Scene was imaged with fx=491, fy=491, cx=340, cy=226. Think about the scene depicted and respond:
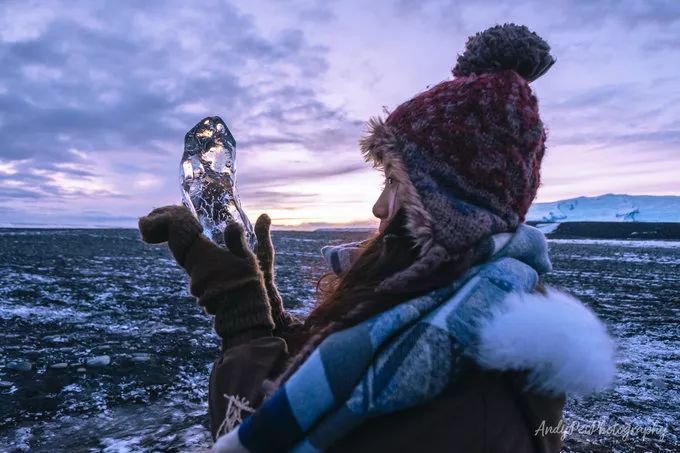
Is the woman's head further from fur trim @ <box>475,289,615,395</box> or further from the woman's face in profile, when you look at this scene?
fur trim @ <box>475,289,615,395</box>

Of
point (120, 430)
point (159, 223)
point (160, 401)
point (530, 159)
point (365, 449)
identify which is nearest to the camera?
point (365, 449)

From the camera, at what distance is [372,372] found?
105cm

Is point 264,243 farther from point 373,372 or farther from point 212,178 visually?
point 373,372

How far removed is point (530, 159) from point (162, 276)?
9.27 m

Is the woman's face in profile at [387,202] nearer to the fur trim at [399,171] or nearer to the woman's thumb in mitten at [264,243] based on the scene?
the fur trim at [399,171]

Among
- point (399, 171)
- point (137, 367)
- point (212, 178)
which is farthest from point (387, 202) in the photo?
point (137, 367)

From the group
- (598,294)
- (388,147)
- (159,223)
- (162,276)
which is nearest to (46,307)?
(162,276)

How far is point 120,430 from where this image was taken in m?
3.00

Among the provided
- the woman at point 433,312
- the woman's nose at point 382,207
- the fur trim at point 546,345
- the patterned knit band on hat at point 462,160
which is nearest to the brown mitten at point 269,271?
the woman at point 433,312

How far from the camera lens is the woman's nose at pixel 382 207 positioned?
145 centimetres

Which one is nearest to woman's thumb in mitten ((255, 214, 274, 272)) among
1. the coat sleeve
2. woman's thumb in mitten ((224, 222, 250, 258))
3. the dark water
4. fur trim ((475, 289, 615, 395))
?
woman's thumb in mitten ((224, 222, 250, 258))

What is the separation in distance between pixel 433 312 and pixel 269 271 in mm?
733

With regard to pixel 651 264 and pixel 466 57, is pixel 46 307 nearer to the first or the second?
pixel 466 57

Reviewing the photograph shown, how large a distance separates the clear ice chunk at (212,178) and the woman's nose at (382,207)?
460mm
